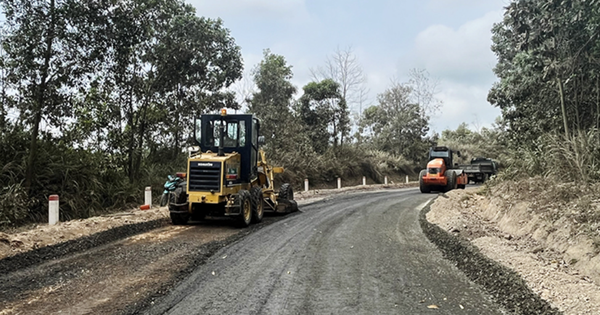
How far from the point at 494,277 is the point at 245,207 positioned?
20.0ft

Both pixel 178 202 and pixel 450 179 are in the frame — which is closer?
pixel 178 202

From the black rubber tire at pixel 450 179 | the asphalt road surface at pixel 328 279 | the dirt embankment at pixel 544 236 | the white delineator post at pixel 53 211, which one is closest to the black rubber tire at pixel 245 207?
the asphalt road surface at pixel 328 279

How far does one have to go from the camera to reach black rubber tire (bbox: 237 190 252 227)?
9688 millimetres

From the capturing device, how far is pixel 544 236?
22.6ft

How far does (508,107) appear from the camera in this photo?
68.1ft

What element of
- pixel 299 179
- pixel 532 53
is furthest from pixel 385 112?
pixel 532 53

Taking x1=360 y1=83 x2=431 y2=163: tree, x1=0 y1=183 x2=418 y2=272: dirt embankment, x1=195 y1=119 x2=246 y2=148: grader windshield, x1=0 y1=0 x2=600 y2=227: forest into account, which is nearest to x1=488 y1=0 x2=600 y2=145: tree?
x1=0 y1=0 x2=600 y2=227: forest

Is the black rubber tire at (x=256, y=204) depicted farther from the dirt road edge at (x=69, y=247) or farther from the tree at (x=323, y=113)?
the tree at (x=323, y=113)

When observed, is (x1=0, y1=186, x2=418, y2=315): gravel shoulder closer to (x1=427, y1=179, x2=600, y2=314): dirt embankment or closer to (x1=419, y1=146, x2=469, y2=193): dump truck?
(x1=427, y1=179, x2=600, y2=314): dirt embankment

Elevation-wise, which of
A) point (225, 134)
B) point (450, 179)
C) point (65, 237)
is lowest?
point (65, 237)

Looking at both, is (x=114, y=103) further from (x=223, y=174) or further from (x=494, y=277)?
(x=494, y=277)

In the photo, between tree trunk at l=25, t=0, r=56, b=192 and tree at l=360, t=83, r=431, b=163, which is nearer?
tree trunk at l=25, t=0, r=56, b=192

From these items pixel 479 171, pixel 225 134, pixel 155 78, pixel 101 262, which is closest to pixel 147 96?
pixel 155 78

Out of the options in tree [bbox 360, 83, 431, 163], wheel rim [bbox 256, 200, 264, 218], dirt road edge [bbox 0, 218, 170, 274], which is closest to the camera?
dirt road edge [bbox 0, 218, 170, 274]
